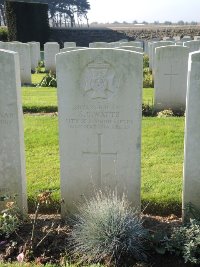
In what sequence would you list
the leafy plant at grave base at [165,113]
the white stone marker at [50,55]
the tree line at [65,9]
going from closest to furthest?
the leafy plant at grave base at [165,113], the white stone marker at [50,55], the tree line at [65,9]

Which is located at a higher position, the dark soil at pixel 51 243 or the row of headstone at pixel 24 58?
the row of headstone at pixel 24 58

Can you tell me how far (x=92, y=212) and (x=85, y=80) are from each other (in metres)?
1.30

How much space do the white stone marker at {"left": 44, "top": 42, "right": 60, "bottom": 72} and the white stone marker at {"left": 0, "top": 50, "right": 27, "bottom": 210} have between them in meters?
13.5

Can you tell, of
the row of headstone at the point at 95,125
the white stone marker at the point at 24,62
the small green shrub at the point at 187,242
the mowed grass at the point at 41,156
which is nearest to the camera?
the small green shrub at the point at 187,242

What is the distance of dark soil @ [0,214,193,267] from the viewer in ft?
12.5

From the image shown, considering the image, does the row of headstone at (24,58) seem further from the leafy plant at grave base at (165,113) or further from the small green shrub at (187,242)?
the small green shrub at (187,242)

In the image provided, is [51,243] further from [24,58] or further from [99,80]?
[24,58]

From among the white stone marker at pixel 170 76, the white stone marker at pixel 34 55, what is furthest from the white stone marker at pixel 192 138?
the white stone marker at pixel 34 55

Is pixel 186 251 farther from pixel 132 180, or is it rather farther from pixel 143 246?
pixel 132 180

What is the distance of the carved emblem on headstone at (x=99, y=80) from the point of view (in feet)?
13.4

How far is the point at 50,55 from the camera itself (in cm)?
1766

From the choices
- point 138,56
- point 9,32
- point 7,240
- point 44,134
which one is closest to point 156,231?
point 7,240

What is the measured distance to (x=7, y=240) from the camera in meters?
4.11

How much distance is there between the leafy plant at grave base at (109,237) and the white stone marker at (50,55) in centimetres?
1430
